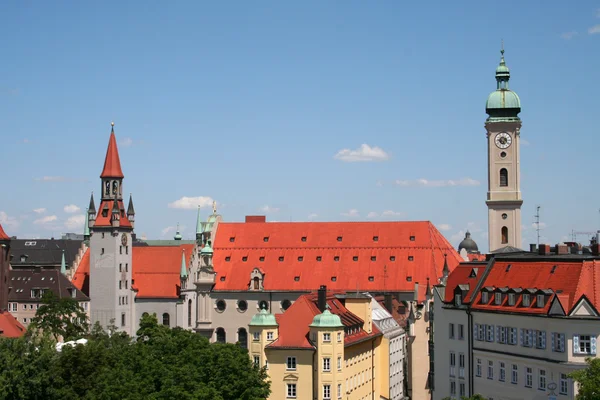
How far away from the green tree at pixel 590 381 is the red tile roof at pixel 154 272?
268 ft

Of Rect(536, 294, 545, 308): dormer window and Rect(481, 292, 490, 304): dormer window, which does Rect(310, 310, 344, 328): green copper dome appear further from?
Rect(536, 294, 545, 308): dormer window

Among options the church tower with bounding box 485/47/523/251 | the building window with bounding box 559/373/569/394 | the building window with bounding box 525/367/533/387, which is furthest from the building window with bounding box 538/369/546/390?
the church tower with bounding box 485/47/523/251

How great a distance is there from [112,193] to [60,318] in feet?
63.0

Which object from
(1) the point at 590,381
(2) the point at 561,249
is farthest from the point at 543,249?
(1) the point at 590,381

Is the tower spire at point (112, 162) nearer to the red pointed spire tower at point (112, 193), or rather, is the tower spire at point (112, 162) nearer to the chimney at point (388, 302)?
the red pointed spire tower at point (112, 193)

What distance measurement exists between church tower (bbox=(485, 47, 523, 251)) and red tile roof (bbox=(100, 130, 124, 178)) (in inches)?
1803

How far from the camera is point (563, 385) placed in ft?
248

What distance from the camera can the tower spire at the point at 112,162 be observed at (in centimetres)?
14188

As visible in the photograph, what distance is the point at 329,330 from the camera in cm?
9306

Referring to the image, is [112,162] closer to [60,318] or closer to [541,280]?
[60,318]

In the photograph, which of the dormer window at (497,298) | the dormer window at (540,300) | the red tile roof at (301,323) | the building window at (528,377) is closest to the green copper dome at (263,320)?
the red tile roof at (301,323)

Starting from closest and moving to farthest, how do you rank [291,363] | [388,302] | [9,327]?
[291,363]
[9,327]
[388,302]

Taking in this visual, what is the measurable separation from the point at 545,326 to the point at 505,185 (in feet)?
191

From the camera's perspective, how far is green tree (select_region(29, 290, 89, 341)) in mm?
125438
